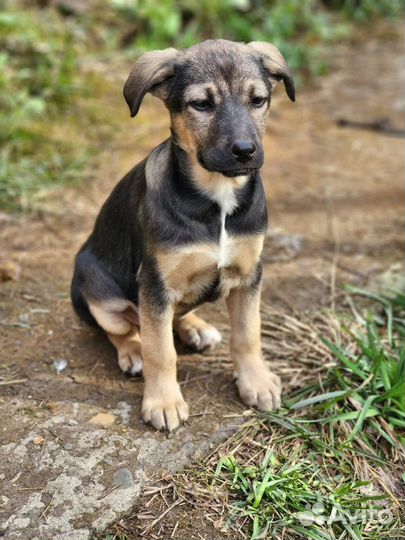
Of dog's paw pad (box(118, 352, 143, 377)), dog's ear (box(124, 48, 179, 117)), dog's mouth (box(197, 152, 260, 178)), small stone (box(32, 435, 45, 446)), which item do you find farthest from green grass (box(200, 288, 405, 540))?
dog's ear (box(124, 48, 179, 117))

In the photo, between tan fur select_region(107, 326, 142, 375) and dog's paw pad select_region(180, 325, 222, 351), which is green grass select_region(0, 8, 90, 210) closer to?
tan fur select_region(107, 326, 142, 375)

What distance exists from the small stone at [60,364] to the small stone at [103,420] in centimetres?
56

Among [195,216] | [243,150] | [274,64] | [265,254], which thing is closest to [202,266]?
[195,216]

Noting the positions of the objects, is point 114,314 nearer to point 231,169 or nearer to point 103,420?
point 103,420

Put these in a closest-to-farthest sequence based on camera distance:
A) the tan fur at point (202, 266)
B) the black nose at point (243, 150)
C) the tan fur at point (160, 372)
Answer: the black nose at point (243, 150)
the tan fur at point (202, 266)
the tan fur at point (160, 372)

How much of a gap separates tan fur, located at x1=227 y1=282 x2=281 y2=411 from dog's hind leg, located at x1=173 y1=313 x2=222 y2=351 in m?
0.40

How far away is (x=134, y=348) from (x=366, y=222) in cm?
288

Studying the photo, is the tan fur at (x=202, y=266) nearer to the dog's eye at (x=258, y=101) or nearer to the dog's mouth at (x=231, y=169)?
the dog's mouth at (x=231, y=169)

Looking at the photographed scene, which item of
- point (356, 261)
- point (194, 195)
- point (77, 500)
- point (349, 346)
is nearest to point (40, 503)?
point (77, 500)

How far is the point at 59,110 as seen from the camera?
8.08 metres

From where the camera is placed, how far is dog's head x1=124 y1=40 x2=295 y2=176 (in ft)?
11.7

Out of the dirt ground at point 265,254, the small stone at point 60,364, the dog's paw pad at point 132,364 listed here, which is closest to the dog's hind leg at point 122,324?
the dog's paw pad at point 132,364

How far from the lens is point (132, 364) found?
460 cm

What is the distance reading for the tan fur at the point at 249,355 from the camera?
14.1 ft
